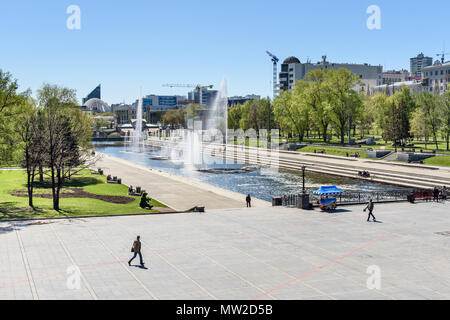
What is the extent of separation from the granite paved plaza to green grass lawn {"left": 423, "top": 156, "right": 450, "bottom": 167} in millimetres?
34986

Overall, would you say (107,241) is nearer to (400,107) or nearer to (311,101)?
(400,107)

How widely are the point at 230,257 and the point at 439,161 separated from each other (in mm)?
51475

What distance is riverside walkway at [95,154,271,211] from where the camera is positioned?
38.3 metres

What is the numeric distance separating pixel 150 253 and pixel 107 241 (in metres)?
3.23

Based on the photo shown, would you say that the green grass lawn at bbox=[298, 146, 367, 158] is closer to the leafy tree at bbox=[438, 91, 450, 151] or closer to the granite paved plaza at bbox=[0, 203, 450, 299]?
the leafy tree at bbox=[438, 91, 450, 151]

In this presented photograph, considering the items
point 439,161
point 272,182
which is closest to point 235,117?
point 439,161

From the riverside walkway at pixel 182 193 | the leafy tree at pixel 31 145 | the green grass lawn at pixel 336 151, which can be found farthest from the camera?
the green grass lawn at pixel 336 151

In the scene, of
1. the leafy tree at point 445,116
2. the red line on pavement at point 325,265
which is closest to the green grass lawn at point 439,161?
the leafy tree at point 445,116

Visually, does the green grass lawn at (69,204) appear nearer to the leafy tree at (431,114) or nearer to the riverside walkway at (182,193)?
the riverside walkway at (182,193)

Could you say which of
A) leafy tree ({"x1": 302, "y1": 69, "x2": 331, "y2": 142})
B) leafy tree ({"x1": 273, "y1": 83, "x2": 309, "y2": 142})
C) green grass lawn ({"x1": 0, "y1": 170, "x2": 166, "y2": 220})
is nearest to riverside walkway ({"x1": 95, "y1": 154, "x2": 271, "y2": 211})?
green grass lawn ({"x1": 0, "y1": 170, "x2": 166, "y2": 220})

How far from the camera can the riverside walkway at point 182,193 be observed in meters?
38.3

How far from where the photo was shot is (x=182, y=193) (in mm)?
44656

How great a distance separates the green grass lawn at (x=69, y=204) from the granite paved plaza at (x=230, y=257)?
3.06 metres

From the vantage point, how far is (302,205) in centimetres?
3434
